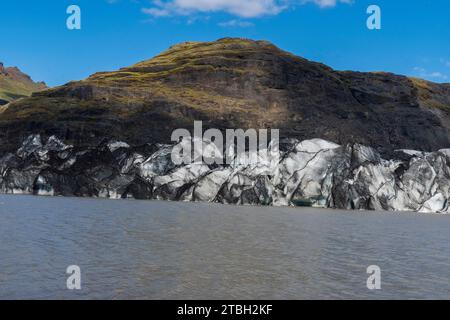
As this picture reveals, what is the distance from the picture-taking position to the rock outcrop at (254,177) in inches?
4035

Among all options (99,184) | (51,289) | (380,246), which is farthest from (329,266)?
(99,184)

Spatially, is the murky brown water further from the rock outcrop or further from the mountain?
the mountain

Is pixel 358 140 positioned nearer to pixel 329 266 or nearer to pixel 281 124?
pixel 281 124

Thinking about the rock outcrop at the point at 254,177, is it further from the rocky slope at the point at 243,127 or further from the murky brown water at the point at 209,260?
the murky brown water at the point at 209,260

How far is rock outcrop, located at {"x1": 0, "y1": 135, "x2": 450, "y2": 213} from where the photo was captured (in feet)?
336

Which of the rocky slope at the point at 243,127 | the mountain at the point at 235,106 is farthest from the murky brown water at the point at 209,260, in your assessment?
the mountain at the point at 235,106

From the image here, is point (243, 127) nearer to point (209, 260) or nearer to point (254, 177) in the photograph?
point (254, 177)

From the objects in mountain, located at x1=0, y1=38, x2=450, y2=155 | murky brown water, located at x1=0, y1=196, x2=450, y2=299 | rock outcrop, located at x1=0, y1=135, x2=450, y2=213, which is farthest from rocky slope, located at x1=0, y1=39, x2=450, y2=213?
murky brown water, located at x1=0, y1=196, x2=450, y2=299

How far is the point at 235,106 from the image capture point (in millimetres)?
139000

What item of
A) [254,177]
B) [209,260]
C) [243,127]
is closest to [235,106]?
[243,127]

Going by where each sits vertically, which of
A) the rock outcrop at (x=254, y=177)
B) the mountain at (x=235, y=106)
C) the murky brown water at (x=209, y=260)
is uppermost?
the mountain at (x=235, y=106)

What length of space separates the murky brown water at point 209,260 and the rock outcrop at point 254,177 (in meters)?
50.0

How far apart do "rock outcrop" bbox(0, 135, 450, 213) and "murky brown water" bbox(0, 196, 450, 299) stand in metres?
50.0

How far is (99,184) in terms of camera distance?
10950 cm
